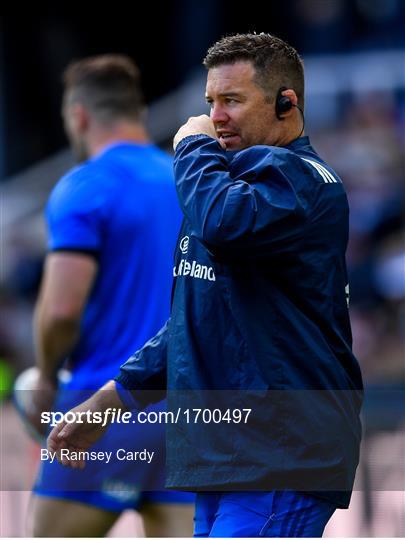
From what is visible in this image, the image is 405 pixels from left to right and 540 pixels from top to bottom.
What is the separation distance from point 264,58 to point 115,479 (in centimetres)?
177

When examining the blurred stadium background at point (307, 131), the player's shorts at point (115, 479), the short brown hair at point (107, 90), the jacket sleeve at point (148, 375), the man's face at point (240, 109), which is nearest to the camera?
the man's face at point (240, 109)

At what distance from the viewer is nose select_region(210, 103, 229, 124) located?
3332 mm

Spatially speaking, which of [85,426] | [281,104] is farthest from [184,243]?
[85,426]

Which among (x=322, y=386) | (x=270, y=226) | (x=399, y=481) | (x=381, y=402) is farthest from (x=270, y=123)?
(x=381, y=402)

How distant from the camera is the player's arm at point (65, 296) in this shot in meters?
4.65

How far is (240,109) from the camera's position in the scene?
3.32 m

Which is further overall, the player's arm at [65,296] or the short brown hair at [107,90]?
the short brown hair at [107,90]

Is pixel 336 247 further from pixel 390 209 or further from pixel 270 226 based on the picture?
pixel 390 209

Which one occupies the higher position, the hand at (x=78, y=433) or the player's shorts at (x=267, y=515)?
the hand at (x=78, y=433)

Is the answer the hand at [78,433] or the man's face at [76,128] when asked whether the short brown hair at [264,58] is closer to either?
the hand at [78,433]

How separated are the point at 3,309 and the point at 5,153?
3430 millimetres

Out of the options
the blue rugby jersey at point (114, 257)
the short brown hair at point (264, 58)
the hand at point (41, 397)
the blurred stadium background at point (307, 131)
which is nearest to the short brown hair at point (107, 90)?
the blue rugby jersey at point (114, 257)

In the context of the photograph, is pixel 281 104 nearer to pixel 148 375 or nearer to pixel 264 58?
pixel 264 58

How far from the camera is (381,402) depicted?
884 cm
